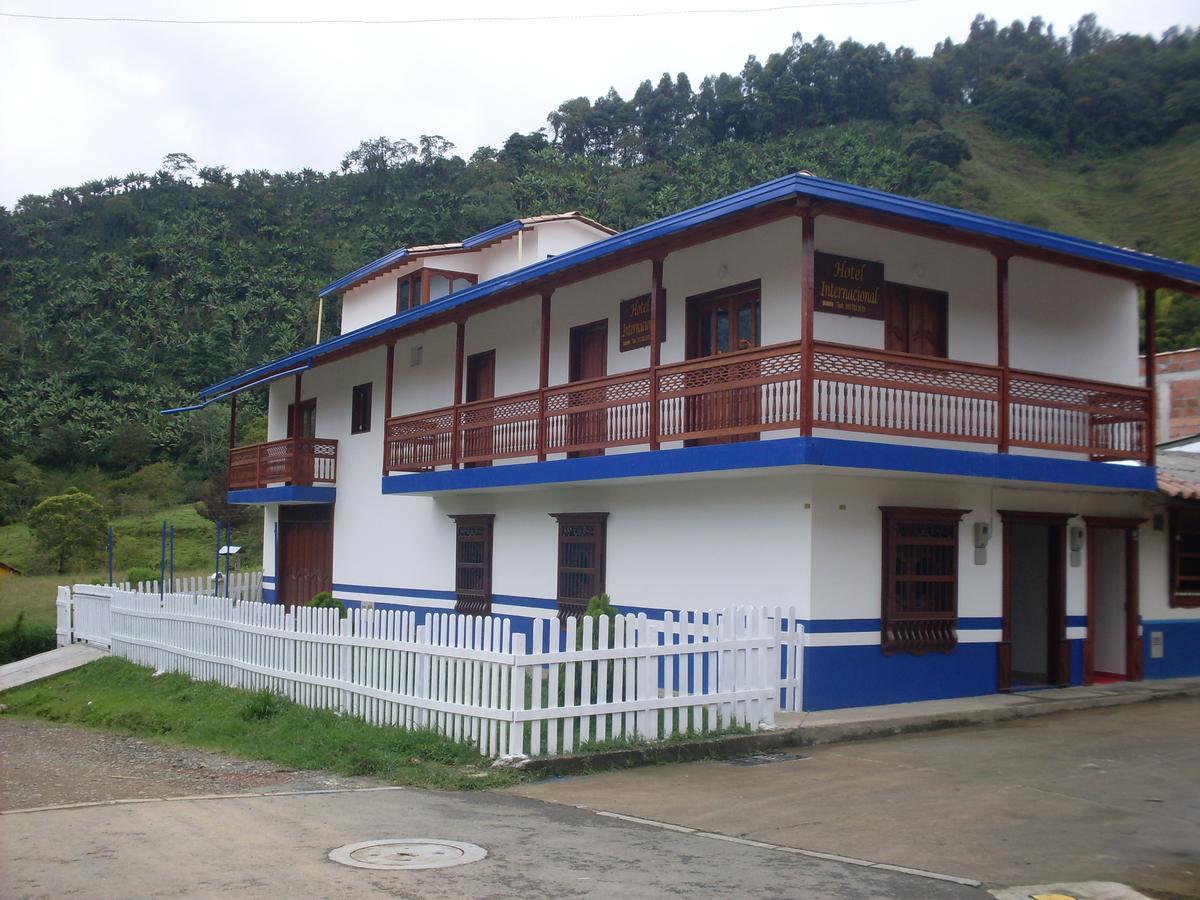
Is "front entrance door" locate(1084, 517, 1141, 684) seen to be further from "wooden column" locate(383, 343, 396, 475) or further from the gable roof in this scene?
the gable roof

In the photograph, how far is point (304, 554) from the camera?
26.7 m

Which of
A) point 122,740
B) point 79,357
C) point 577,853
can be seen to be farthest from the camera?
point 79,357

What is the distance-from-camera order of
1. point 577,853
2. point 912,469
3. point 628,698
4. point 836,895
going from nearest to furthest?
point 836,895
point 577,853
point 628,698
point 912,469

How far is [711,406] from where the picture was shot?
535 inches

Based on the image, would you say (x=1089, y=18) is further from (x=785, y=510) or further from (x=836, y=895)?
(x=836, y=895)

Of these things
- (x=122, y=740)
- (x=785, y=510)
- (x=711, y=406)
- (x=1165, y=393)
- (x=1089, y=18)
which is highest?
(x=1089, y=18)

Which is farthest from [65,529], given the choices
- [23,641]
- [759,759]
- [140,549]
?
[759,759]

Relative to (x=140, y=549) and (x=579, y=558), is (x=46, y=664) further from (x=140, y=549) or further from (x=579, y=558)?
(x=140, y=549)

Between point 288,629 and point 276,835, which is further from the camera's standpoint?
point 288,629

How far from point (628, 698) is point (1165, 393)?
15.4 metres

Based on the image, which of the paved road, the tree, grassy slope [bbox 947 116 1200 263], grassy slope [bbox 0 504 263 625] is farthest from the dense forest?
the paved road

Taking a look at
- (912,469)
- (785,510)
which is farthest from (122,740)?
(912,469)

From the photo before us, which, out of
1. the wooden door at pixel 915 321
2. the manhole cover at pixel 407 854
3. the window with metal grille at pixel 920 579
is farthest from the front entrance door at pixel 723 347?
the manhole cover at pixel 407 854

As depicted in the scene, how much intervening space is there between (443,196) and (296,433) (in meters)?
44.6
